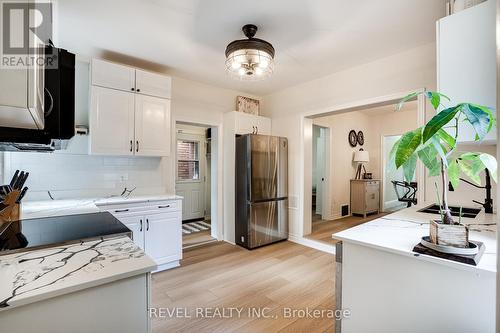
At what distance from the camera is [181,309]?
1997 mm

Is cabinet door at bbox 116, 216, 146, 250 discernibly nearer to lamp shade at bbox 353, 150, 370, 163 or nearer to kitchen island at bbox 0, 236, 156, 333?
kitchen island at bbox 0, 236, 156, 333

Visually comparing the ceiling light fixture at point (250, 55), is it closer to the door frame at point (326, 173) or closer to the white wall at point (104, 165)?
the white wall at point (104, 165)

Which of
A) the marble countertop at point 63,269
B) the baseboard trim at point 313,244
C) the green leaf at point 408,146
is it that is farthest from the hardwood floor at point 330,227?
the marble countertop at point 63,269

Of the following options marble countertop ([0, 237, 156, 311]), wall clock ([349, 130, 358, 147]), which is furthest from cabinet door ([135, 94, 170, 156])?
wall clock ([349, 130, 358, 147])

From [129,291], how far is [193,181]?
14.4ft

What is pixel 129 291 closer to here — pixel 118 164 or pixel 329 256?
pixel 118 164

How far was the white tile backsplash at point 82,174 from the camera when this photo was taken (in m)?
2.42

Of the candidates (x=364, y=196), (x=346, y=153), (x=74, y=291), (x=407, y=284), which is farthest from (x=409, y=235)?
(x=346, y=153)

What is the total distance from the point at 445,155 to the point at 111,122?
115 inches

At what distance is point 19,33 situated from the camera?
652 mm

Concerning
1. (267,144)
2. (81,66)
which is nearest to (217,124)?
(267,144)

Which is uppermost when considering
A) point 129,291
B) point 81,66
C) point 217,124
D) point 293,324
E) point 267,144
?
point 81,66

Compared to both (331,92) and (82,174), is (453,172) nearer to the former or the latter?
(331,92)

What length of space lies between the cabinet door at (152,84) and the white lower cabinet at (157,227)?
1.35 m
